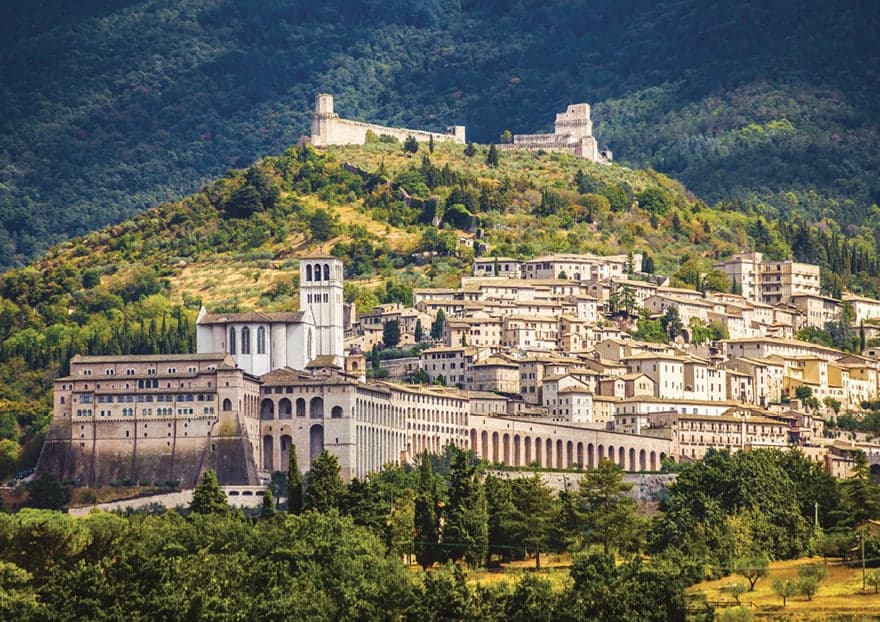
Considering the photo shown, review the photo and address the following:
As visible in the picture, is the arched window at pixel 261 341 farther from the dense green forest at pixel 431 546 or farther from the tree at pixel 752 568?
the tree at pixel 752 568

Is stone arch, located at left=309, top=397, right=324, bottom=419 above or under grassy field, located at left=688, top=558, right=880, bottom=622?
above

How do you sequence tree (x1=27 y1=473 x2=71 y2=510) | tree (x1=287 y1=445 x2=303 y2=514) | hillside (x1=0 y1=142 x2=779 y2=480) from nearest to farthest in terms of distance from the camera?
tree (x1=287 y1=445 x2=303 y2=514) < tree (x1=27 y1=473 x2=71 y2=510) < hillside (x1=0 y1=142 x2=779 y2=480)

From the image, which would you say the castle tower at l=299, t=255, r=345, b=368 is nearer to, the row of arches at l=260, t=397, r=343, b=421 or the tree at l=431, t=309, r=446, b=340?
the row of arches at l=260, t=397, r=343, b=421

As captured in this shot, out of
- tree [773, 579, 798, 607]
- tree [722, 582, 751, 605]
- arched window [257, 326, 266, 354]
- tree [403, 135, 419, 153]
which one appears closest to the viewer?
tree [773, 579, 798, 607]

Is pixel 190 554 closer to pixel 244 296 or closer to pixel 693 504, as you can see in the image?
pixel 693 504

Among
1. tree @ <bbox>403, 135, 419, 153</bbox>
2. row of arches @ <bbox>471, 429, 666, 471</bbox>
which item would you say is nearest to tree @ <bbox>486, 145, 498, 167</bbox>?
tree @ <bbox>403, 135, 419, 153</bbox>

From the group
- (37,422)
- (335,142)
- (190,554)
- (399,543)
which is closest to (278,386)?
(37,422)

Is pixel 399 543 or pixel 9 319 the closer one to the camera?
pixel 399 543
